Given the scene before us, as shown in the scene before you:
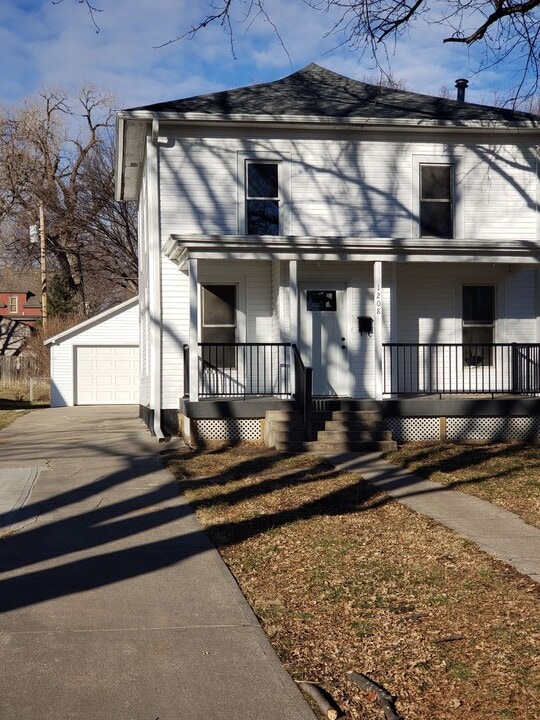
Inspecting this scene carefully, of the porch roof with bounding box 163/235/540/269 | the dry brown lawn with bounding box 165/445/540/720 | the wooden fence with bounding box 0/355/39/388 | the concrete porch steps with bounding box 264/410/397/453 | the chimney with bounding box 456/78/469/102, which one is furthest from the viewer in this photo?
the wooden fence with bounding box 0/355/39/388

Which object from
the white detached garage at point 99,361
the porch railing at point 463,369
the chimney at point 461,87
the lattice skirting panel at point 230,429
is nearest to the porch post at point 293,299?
the lattice skirting panel at point 230,429

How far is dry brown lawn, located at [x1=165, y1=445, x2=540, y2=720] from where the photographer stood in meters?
4.64

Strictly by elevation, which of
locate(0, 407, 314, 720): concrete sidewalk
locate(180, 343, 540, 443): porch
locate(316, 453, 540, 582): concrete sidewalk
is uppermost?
locate(180, 343, 540, 443): porch

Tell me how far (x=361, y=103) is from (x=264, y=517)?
11603mm

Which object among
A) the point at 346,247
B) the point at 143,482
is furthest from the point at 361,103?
the point at 143,482

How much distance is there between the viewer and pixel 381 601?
6.25 m

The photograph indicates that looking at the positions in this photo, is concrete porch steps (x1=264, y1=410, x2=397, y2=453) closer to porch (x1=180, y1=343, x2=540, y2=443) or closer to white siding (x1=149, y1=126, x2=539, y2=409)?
porch (x1=180, y1=343, x2=540, y2=443)

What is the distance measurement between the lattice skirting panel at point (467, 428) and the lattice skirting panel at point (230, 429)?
7.92 ft

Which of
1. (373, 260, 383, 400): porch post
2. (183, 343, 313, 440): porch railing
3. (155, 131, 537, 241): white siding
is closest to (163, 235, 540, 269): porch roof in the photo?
(373, 260, 383, 400): porch post

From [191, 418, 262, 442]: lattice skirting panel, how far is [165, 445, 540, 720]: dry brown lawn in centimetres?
489

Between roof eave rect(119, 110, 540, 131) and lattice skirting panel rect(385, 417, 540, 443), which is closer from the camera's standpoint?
lattice skirting panel rect(385, 417, 540, 443)

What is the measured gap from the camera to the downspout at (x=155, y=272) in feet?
55.5

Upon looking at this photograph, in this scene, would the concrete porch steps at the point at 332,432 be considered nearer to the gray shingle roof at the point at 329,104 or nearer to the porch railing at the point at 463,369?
the porch railing at the point at 463,369

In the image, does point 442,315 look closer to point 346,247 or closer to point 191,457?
point 346,247
